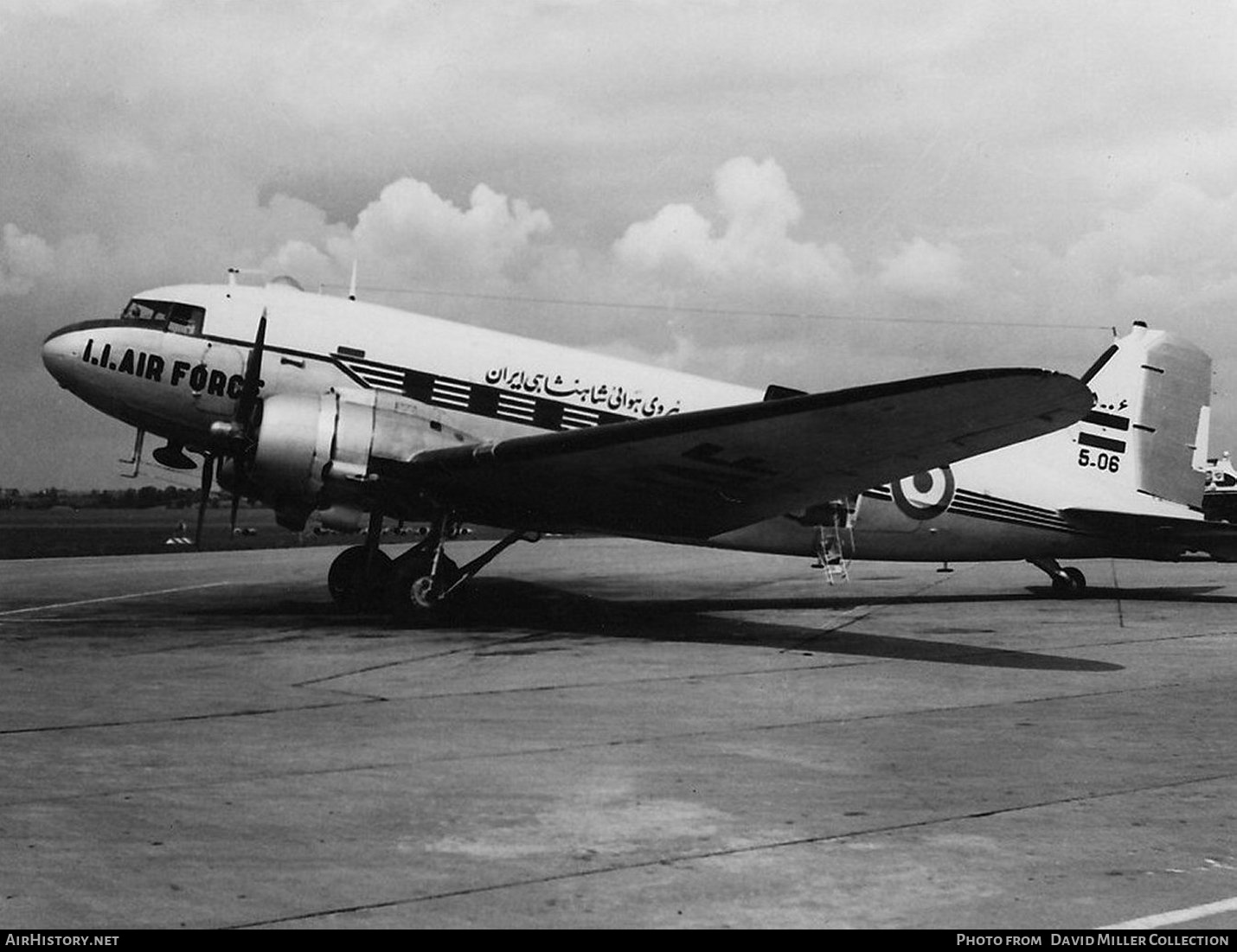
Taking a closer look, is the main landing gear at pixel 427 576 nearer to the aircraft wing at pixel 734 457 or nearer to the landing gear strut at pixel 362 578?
the landing gear strut at pixel 362 578

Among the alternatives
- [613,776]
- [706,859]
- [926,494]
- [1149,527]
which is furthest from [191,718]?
[1149,527]

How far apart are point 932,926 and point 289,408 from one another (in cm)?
1104

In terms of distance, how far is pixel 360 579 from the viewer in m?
16.3

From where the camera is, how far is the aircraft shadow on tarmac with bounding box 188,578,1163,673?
1259cm

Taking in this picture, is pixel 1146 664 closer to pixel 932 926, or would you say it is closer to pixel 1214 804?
pixel 1214 804

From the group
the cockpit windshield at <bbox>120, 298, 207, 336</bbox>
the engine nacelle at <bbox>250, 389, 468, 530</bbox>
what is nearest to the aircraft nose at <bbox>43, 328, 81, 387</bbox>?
the cockpit windshield at <bbox>120, 298, 207, 336</bbox>

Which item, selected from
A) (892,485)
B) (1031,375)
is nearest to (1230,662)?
(1031,375)

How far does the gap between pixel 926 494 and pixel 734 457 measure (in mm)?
5576

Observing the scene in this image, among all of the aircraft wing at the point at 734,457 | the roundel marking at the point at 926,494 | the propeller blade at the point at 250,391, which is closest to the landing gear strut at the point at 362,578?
the aircraft wing at the point at 734,457

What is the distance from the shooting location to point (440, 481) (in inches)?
568

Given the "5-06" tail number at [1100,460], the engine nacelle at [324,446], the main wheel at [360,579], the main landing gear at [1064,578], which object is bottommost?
the main wheel at [360,579]

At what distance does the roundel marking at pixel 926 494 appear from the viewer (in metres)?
17.4

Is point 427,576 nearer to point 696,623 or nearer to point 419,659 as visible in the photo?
point 419,659

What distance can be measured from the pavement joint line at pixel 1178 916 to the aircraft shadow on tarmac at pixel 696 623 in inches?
278
